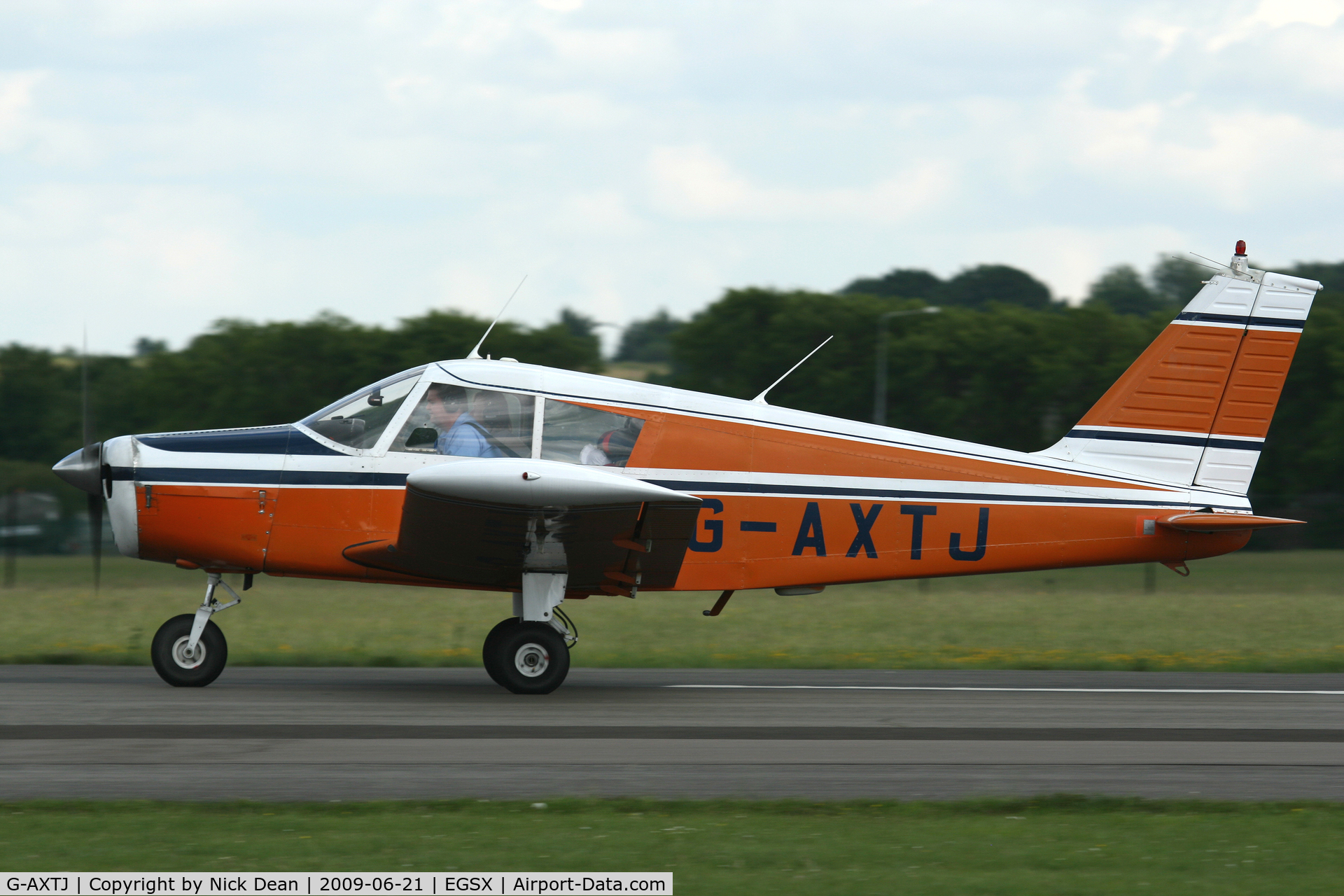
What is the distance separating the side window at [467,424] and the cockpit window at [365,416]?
17 centimetres

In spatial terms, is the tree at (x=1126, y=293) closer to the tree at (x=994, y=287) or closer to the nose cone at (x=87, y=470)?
the tree at (x=994, y=287)

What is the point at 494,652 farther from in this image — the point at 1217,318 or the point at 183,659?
the point at 1217,318

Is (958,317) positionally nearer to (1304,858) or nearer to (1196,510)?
(1196,510)

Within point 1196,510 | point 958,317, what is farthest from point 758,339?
point 1196,510

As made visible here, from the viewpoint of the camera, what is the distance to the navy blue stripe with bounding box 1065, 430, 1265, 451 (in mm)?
11320

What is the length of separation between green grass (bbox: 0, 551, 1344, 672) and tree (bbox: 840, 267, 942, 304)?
52120mm

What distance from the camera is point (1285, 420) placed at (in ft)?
114

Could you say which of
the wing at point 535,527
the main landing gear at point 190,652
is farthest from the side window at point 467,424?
the main landing gear at point 190,652

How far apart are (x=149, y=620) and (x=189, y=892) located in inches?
523

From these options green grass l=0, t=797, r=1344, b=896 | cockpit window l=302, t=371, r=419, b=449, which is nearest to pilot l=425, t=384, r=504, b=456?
cockpit window l=302, t=371, r=419, b=449

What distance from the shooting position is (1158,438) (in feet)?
37.1

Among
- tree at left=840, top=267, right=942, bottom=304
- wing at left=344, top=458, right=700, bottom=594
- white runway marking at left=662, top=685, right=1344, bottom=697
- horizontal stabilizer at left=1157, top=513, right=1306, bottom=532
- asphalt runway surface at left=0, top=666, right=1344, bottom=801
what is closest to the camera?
asphalt runway surface at left=0, top=666, right=1344, bottom=801

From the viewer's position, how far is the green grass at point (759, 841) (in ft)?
17.1

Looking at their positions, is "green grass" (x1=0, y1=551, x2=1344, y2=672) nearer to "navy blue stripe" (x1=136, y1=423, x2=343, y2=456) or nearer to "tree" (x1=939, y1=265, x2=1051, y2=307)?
"navy blue stripe" (x1=136, y1=423, x2=343, y2=456)
